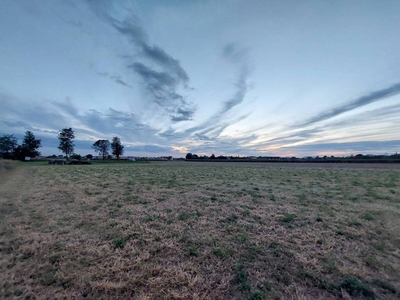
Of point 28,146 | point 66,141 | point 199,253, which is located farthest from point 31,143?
point 199,253

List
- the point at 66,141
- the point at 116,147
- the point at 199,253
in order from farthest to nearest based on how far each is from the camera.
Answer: the point at 116,147 < the point at 66,141 < the point at 199,253

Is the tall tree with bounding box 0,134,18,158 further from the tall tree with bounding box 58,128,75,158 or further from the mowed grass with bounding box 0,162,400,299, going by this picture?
the mowed grass with bounding box 0,162,400,299

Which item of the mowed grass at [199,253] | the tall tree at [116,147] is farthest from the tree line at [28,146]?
the mowed grass at [199,253]

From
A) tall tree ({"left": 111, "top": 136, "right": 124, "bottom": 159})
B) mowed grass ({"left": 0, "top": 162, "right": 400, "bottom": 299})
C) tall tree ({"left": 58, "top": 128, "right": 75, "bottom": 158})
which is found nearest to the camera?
mowed grass ({"left": 0, "top": 162, "right": 400, "bottom": 299})

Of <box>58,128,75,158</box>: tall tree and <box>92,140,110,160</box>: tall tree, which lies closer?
<box>58,128,75,158</box>: tall tree

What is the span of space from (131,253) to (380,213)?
357 inches

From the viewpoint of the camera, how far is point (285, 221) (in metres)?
5.63

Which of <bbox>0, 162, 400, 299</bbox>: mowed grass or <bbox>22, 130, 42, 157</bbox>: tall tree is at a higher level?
<bbox>22, 130, 42, 157</bbox>: tall tree

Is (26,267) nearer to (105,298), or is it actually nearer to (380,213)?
(105,298)

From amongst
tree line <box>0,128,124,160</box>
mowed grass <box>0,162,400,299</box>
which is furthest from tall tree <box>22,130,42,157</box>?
mowed grass <box>0,162,400,299</box>

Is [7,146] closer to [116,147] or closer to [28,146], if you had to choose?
[28,146]

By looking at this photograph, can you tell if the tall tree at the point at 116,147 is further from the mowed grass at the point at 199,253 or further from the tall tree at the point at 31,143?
the mowed grass at the point at 199,253

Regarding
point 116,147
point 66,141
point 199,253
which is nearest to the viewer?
point 199,253

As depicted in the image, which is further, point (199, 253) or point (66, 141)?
point (66, 141)
